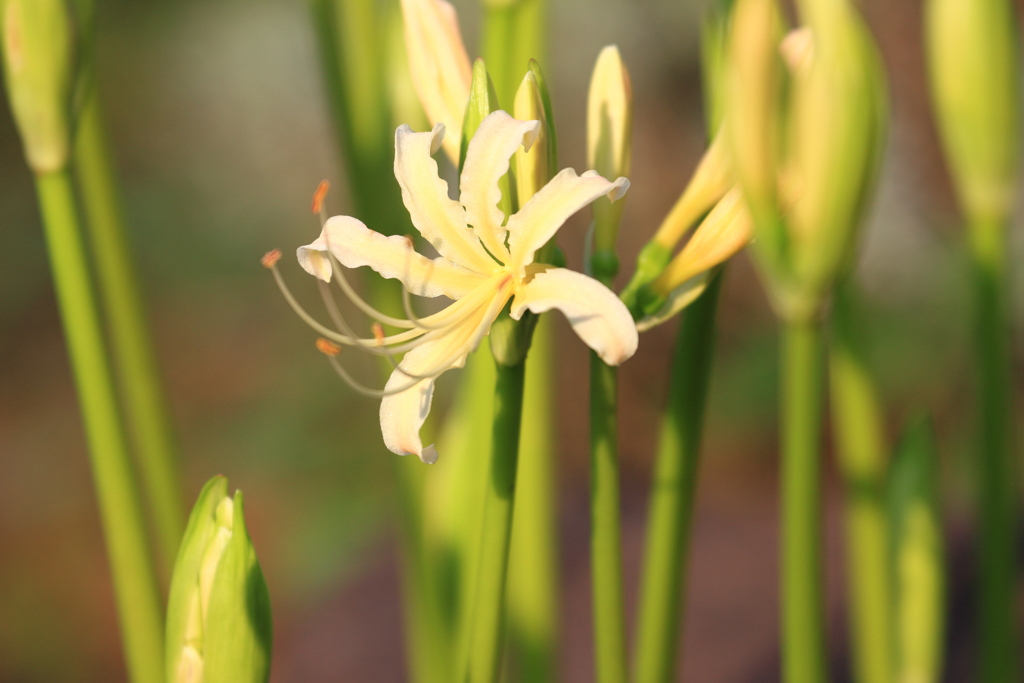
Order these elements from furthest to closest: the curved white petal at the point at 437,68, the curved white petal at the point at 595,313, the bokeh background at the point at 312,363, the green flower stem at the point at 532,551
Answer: the bokeh background at the point at 312,363 → the green flower stem at the point at 532,551 → the curved white petal at the point at 437,68 → the curved white petal at the point at 595,313

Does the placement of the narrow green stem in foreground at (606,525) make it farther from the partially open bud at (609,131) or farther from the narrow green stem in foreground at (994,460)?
the narrow green stem in foreground at (994,460)

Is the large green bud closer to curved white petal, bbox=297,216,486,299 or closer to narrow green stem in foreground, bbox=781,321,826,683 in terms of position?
narrow green stem in foreground, bbox=781,321,826,683

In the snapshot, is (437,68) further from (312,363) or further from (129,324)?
(312,363)

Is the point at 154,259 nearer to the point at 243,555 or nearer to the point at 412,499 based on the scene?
the point at 412,499

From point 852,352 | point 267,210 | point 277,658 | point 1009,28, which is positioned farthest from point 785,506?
point 267,210

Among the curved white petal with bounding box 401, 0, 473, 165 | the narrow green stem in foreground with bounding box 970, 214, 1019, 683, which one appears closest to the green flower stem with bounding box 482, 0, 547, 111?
the curved white petal with bounding box 401, 0, 473, 165

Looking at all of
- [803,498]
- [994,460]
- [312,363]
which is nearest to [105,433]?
[803,498]

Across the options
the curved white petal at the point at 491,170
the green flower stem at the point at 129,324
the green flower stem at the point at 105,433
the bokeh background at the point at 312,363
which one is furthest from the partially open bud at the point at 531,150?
the bokeh background at the point at 312,363
